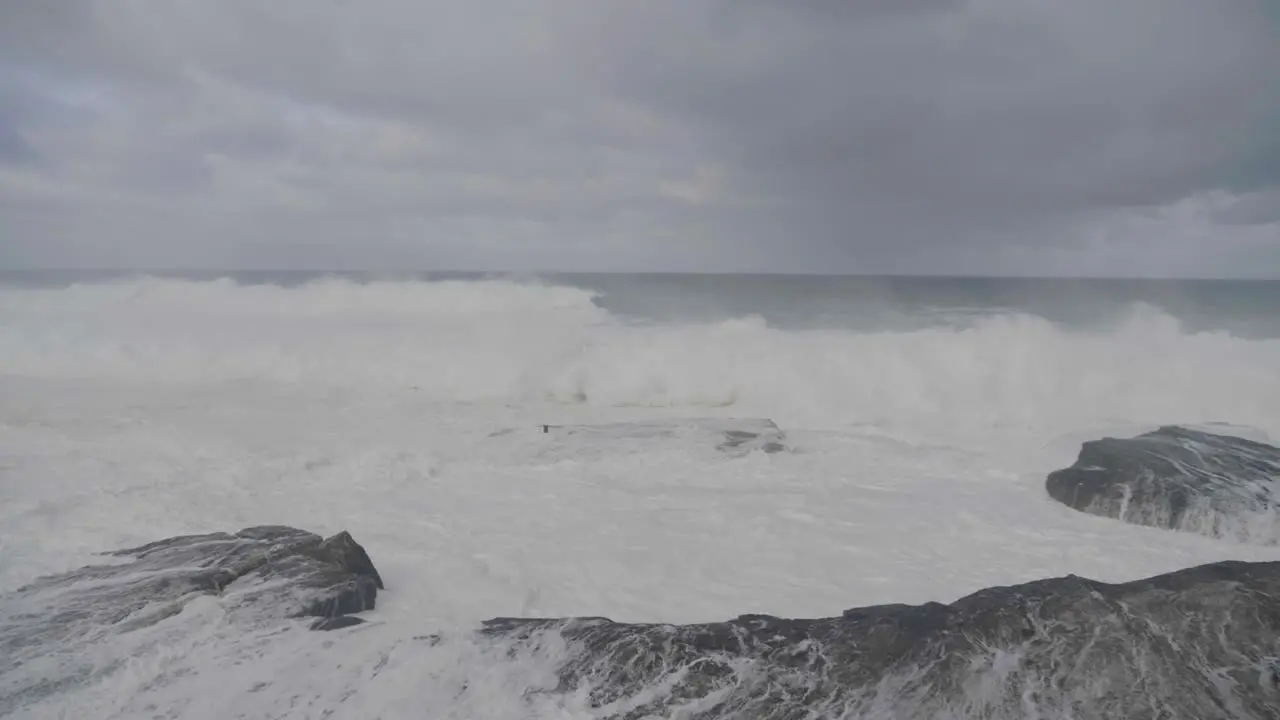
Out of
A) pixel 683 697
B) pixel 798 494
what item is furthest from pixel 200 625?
pixel 798 494

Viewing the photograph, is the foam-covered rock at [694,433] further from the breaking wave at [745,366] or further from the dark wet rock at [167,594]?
the dark wet rock at [167,594]

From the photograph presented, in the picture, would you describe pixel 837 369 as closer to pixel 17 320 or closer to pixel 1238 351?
pixel 1238 351

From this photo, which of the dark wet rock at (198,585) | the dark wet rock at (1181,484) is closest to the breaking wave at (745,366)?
the dark wet rock at (1181,484)

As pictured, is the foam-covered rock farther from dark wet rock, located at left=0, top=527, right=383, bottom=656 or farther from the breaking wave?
dark wet rock, located at left=0, top=527, right=383, bottom=656

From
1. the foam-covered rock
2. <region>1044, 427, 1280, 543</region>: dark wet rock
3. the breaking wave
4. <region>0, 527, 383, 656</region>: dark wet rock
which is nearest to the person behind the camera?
<region>0, 527, 383, 656</region>: dark wet rock

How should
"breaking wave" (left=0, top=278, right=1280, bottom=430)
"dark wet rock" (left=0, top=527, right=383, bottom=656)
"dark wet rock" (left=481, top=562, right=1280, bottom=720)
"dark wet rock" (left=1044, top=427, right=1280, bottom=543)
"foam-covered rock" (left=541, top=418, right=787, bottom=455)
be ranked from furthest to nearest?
"breaking wave" (left=0, top=278, right=1280, bottom=430)
"foam-covered rock" (left=541, top=418, right=787, bottom=455)
"dark wet rock" (left=1044, top=427, right=1280, bottom=543)
"dark wet rock" (left=0, top=527, right=383, bottom=656)
"dark wet rock" (left=481, top=562, right=1280, bottom=720)

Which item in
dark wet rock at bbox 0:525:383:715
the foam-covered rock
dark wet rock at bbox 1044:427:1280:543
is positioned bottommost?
dark wet rock at bbox 0:525:383:715

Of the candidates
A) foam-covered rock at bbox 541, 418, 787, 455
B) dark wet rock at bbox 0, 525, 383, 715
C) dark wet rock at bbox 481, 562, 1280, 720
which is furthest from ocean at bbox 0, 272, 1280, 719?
dark wet rock at bbox 481, 562, 1280, 720

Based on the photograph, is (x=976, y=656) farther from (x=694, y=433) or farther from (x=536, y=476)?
(x=694, y=433)
